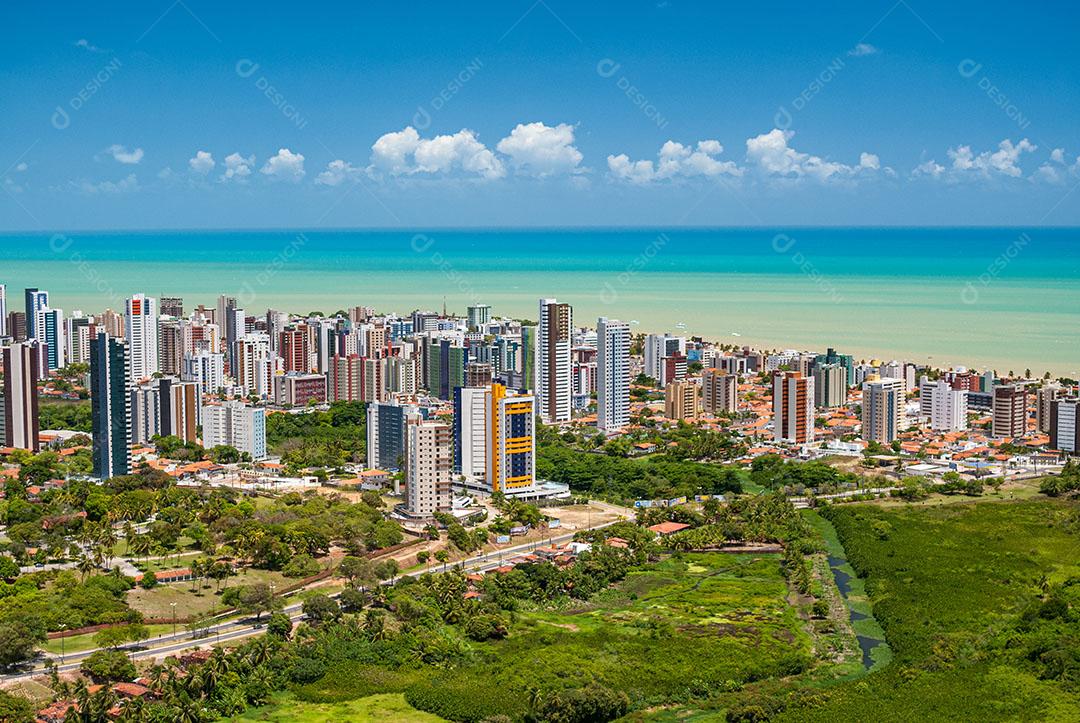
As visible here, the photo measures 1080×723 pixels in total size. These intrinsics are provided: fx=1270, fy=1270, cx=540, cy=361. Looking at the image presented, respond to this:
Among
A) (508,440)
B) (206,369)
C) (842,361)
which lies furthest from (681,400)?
(206,369)

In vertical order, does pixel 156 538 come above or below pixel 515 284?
below

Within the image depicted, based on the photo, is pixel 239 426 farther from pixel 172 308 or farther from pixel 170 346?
pixel 172 308

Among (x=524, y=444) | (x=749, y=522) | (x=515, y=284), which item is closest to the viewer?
(x=749, y=522)

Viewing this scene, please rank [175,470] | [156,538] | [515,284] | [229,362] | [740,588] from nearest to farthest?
[740,588]
[156,538]
[175,470]
[229,362]
[515,284]

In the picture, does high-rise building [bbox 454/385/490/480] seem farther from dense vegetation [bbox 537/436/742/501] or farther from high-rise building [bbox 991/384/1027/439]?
high-rise building [bbox 991/384/1027/439]

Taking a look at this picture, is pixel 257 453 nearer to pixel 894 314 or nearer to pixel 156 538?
pixel 156 538

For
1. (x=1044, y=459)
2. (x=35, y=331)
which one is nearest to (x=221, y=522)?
(x=1044, y=459)

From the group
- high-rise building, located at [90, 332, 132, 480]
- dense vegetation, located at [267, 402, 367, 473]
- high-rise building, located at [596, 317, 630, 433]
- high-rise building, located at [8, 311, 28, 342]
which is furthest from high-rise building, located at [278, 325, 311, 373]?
high-rise building, located at [90, 332, 132, 480]

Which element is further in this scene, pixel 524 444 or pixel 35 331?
pixel 35 331
